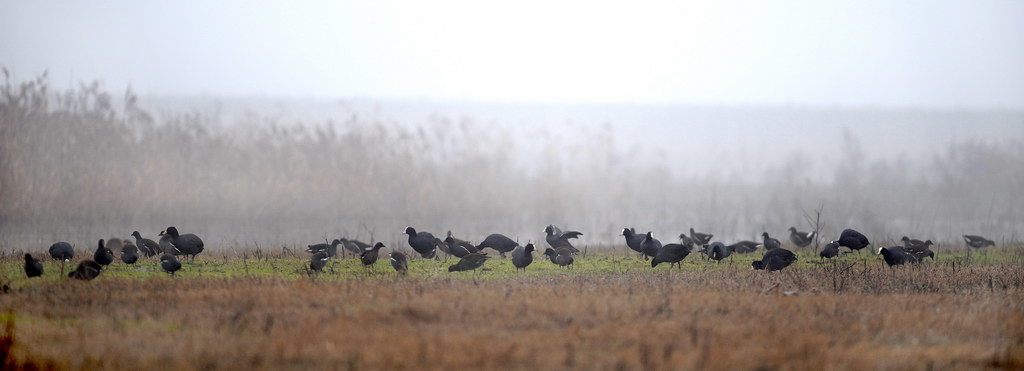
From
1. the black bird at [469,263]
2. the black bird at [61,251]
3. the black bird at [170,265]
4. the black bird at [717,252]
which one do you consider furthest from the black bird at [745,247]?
the black bird at [61,251]

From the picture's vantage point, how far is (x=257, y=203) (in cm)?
4216

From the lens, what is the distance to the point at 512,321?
13.0 metres

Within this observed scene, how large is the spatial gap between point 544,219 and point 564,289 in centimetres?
3059

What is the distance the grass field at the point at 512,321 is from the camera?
10.8 m

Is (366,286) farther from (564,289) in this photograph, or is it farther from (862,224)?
(862,224)

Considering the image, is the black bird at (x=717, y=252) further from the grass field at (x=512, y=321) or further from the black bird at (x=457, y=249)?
the black bird at (x=457, y=249)

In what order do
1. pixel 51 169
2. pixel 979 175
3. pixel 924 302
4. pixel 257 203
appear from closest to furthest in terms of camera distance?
1. pixel 924 302
2. pixel 51 169
3. pixel 257 203
4. pixel 979 175

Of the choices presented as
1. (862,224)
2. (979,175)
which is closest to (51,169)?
(862,224)

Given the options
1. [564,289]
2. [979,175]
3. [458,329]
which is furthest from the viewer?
[979,175]

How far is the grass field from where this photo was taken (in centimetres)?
1075

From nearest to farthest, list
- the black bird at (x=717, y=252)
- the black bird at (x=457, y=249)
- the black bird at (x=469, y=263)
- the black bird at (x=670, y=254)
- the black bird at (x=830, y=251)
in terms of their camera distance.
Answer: the black bird at (x=469, y=263), the black bird at (x=670, y=254), the black bird at (x=457, y=249), the black bird at (x=717, y=252), the black bird at (x=830, y=251)

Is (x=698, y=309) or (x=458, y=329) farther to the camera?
(x=698, y=309)

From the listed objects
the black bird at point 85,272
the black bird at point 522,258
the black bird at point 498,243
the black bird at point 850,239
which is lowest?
the black bird at point 85,272

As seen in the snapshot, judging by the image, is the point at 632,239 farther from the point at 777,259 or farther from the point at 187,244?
the point at 187,244
